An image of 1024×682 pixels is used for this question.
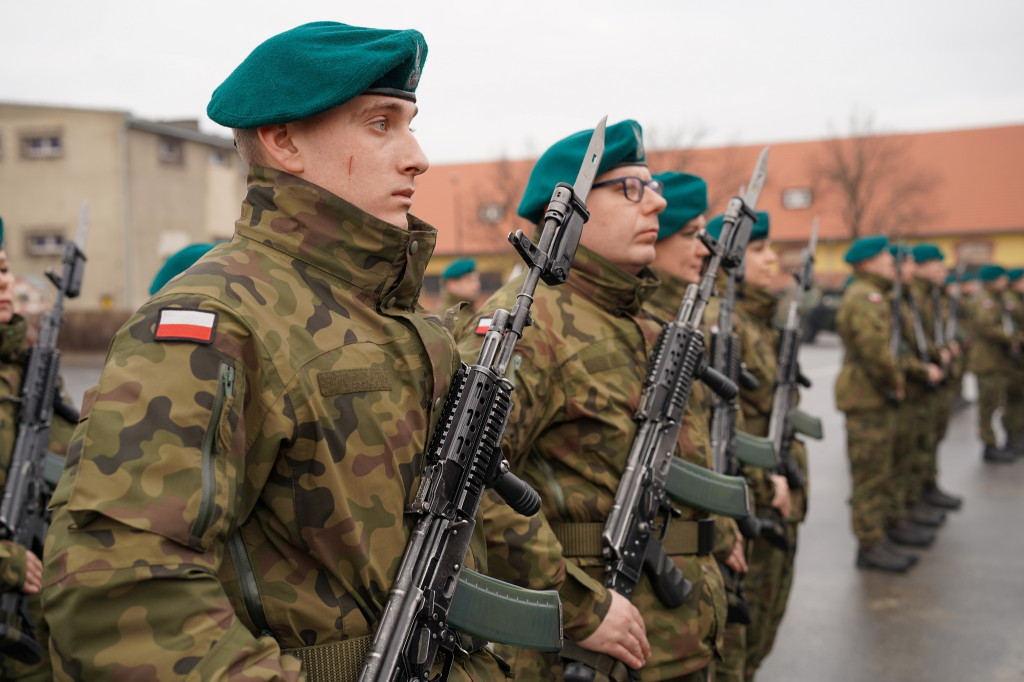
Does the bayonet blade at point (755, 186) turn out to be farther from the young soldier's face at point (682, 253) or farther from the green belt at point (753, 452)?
the green belt at point (753, 452)

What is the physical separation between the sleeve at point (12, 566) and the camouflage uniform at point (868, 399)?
18.0 ft

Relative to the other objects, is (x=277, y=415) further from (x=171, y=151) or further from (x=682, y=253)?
(x=171, y=151)

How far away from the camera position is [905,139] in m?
36.0

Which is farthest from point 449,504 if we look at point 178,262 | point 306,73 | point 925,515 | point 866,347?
point 925,515

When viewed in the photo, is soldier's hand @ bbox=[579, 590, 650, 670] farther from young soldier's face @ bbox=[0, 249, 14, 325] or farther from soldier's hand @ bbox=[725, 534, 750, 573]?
young soldier's face @ bbox=[0, 249, 14, 325]

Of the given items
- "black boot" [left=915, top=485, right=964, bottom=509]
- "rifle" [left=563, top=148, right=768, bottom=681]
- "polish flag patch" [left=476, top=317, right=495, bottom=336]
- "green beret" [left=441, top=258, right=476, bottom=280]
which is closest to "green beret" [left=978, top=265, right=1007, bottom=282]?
"black boot" [left=915, top=485, right=964, bottom=509]

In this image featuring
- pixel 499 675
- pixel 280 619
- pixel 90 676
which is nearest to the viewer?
pixel 90 676

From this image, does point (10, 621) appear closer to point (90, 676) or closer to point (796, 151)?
point (90, 676)

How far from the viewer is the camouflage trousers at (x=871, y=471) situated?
21.5ft

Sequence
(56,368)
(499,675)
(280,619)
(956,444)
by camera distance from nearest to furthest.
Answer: (280,619), (499,675), (56,368), (956,444)

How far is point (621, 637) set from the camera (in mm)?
2426

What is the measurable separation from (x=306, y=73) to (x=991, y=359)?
432 inches

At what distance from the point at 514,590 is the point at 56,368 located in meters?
2.36

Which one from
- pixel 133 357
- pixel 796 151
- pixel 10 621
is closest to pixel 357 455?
pixel 133 357
